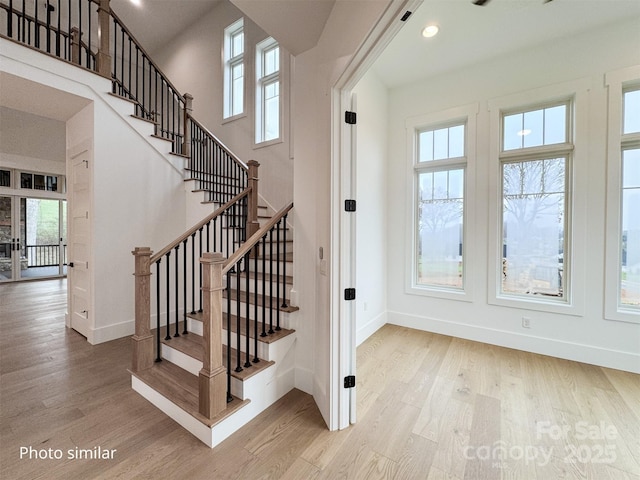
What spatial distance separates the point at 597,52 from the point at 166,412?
5141 mm

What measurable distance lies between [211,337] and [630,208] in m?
4.07

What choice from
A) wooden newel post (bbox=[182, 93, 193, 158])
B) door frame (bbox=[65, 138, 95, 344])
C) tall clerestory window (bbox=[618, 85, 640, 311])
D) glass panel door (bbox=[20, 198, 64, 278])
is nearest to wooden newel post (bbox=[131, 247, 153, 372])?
door frame (bbox=[65, 138, 95, 344])

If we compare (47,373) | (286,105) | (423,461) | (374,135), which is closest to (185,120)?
(286,105)

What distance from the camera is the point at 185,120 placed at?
14.2ft

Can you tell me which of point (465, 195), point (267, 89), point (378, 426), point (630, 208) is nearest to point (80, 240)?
point (267, 89)

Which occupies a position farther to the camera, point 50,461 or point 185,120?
point 185,120

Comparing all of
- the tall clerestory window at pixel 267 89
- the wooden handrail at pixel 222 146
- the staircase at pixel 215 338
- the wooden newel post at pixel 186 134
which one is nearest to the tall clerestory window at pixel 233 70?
the tall clerestory window at pixel 267 89

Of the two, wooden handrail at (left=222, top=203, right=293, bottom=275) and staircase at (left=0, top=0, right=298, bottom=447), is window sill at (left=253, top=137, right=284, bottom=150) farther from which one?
wooden handrail at (left=222, top=203, right=293, bottom=275)

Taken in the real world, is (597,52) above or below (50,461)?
above

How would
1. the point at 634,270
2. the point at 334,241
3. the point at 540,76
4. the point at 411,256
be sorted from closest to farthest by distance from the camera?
the point at 334,241 < the point at 634,270 < the point at 540,76 < the point at 411,256

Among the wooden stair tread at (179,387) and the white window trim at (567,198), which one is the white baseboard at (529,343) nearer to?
the white window trim at (567,198)

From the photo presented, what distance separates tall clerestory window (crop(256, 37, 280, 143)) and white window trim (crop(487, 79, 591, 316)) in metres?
3.28

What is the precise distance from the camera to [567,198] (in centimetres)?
304

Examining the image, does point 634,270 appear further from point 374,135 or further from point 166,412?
point 166,412
